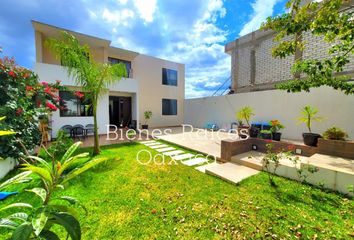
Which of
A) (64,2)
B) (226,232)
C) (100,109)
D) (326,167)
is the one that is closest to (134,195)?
(226,232)

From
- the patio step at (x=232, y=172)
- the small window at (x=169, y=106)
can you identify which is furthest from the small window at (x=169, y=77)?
the patio step at (x=232, y=172)

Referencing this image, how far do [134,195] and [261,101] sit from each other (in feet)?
32.6

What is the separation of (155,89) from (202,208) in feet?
45.5

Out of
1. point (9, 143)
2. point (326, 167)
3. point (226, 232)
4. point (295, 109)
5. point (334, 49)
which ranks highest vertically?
point (334, 49)

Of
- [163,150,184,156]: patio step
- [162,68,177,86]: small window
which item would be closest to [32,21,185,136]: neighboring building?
[162,68,177,86]: small window

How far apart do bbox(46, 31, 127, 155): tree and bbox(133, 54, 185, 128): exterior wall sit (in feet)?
28.0

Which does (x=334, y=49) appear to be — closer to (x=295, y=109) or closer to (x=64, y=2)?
(x=295, y=109)

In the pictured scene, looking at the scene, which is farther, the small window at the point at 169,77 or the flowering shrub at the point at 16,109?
the small window at the point at 169,77

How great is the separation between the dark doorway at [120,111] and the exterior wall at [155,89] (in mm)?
1115

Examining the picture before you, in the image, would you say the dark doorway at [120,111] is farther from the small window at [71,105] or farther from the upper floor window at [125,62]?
the small window at [71,105]

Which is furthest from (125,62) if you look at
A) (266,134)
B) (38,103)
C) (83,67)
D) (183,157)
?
(266,134)

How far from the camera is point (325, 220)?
292 centimetres

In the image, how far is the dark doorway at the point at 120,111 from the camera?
14.2 m

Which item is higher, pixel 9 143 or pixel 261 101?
pixel 261 101
